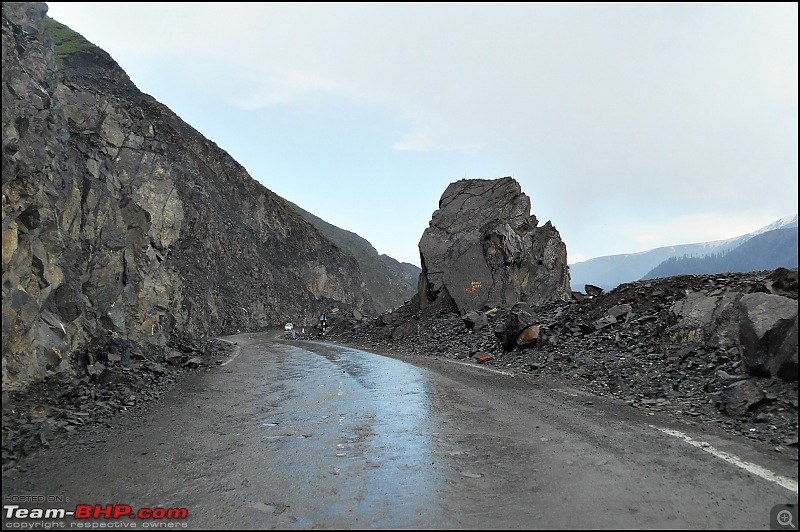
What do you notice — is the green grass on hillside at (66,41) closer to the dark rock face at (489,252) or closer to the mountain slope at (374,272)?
the dark rock face at (489,252)

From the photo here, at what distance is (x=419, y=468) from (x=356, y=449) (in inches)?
48.9

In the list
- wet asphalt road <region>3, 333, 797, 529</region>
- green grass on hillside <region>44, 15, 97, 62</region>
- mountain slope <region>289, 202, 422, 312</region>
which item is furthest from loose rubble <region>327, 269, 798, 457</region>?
mountain slope <region>289, 202, 422, 312</region>

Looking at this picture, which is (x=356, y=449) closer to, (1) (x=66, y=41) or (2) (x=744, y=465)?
(2) (x=744, y=465)

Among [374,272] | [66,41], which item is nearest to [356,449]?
[66,41]

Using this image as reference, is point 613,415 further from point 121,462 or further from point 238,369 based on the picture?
point 238,369

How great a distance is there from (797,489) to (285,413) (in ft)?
25.4

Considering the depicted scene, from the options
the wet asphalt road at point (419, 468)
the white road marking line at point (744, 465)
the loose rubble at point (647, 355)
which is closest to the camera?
the wet asphalt road at point (419, 468)

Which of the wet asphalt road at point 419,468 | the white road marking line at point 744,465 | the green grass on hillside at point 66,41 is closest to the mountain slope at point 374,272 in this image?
the green grass on hillside at point 66,41

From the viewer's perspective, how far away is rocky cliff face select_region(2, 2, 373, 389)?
32.3 ft

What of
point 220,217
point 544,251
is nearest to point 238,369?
point 544,251

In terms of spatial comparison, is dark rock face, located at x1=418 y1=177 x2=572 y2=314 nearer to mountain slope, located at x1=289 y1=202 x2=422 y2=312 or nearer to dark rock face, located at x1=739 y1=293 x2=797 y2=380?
dark rock face, located at x1=739 y1=293 x2=797 y2=380

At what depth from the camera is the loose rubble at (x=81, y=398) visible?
22.2ft

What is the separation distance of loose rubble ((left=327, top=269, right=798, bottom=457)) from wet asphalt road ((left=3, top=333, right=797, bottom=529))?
0.98m

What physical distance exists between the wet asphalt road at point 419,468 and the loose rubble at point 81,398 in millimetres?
413
